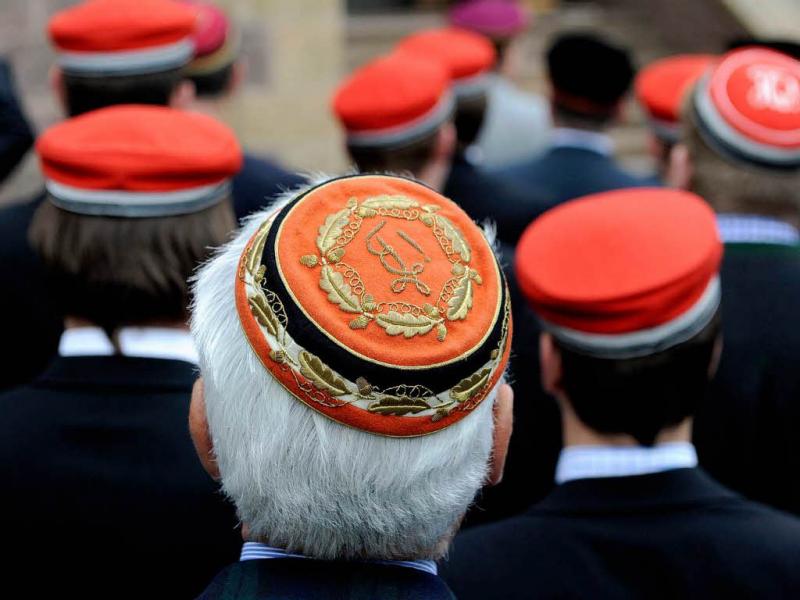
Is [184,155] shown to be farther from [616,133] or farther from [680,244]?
[616,133]

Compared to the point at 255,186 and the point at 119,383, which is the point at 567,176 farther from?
the point at 119,383

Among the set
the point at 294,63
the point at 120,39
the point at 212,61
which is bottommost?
the point at 294,63

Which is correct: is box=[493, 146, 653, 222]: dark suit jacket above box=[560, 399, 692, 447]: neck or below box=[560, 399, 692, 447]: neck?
below

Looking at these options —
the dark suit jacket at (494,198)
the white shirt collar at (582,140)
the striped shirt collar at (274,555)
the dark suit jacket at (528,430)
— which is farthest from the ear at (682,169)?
the striped shirt collar at (274,555)

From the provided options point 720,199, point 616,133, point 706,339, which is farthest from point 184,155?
point 616,133

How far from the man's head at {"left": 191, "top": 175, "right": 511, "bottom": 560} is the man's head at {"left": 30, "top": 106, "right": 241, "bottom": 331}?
2.06ft

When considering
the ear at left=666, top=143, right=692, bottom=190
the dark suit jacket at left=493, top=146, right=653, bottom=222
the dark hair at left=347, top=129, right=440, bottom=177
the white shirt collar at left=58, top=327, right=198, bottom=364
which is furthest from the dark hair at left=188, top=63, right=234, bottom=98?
the white shirt collar at left=58, top=327, right=198, bottom=364

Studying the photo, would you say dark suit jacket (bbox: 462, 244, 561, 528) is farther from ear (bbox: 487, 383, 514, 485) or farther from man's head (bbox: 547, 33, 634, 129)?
man's head (bbox: 547, 33, 634, 129)

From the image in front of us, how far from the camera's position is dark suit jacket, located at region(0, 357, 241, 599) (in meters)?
1.66

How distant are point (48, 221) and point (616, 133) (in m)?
6.31

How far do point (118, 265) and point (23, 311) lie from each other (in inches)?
39.3

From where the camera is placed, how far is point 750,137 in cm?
254

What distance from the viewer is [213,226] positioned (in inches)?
76.4

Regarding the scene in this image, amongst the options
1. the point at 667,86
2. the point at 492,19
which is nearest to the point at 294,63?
the point at 492,19
